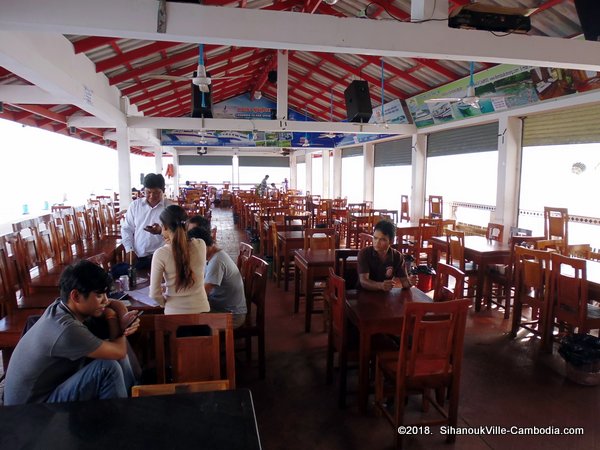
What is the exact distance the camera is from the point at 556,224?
18.2 feet

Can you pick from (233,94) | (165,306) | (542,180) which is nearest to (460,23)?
(165,306)

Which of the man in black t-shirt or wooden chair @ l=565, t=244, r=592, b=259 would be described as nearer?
the man in black t-shirt

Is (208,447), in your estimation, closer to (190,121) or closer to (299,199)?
(190,121)

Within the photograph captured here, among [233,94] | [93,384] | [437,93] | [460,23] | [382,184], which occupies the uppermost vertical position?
[233,94]

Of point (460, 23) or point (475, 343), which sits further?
point (475, 343)

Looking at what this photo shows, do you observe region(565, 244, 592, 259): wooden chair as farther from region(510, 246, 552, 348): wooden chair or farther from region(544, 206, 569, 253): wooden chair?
region(544, 206, 569, 253): wooden chair

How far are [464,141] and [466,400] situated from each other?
609 centimetres

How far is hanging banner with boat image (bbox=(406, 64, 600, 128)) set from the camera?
5.05 m

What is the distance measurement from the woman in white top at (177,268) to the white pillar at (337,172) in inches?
474

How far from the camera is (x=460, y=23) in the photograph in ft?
9.86

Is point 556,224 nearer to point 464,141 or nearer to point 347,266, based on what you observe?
point 464,141

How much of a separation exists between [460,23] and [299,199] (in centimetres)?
805

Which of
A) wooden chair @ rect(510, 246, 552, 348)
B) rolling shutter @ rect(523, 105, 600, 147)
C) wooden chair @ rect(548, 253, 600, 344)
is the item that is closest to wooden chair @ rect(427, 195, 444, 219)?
rolling shutter @ rect(523, 105, 600, 147)

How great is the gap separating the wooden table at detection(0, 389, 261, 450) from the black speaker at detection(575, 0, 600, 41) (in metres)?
4.07
